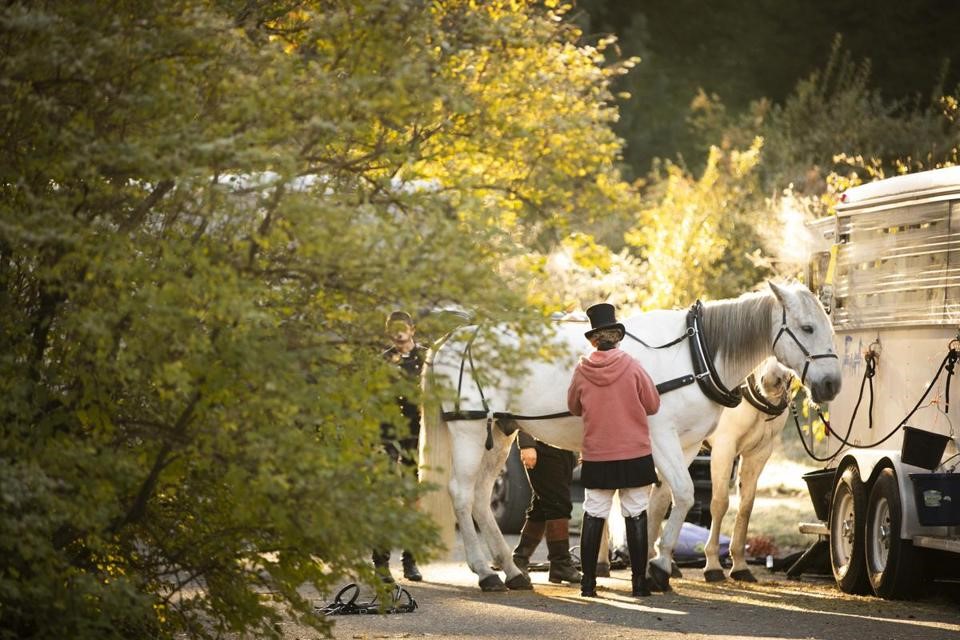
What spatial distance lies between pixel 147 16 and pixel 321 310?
1450 millimetres

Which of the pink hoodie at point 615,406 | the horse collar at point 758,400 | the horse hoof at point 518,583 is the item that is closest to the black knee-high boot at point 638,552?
the pink hoodie at point 615,406

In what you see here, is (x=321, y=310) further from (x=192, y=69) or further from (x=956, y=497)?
(x=956, y=497)

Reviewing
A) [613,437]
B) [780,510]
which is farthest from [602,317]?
[780,510]

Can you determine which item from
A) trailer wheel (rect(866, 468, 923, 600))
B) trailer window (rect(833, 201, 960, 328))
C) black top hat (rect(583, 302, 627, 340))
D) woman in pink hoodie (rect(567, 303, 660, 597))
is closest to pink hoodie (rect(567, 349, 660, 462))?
woman in pink hoodie (rect(567, 303, 660, 597))

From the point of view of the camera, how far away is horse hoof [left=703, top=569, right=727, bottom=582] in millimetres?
12172

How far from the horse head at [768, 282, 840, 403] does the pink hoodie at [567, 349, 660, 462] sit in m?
1.12

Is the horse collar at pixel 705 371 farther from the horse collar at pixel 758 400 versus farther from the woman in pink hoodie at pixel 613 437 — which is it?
the horse collar at pixel 758 400

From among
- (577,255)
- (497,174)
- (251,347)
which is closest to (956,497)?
(577,255)

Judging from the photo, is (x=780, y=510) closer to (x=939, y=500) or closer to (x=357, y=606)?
(x=939, y=500)

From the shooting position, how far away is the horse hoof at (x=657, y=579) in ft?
36.3

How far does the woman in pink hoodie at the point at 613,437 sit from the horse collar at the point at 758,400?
180 cm

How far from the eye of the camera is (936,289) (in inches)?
416

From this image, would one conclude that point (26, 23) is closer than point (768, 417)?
Yes

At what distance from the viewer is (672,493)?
11078mm
